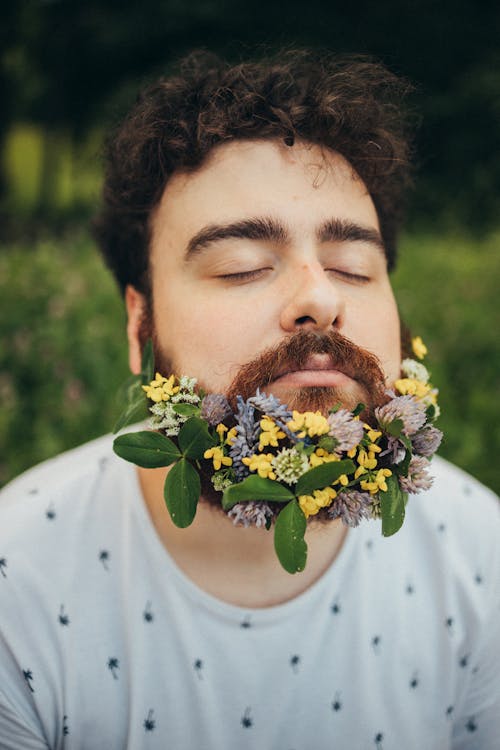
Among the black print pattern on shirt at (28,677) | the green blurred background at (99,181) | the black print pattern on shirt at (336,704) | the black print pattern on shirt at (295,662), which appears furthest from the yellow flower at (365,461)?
the green blurred background at (99,181)

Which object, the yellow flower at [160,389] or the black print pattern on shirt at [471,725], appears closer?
the yellow flower at [160,389]

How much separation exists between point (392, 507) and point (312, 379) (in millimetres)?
362

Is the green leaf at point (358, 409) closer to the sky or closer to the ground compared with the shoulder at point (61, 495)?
closer to the sky

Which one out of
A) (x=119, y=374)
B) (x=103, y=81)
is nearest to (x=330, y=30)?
(x=103, y=81)

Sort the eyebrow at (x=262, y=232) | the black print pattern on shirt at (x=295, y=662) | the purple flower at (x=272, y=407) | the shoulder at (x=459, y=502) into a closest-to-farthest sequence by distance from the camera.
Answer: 1. the purple flower at (x=272, y=407)
2. the eyebrow at (x=262, y=232)
3. the black print pattern on shirt at (x=295, y=662)
4. the shoulder at (x=459, y=502)

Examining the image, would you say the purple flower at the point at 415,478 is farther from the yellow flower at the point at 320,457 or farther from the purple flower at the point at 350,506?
the yellow flower at the point at 320,457

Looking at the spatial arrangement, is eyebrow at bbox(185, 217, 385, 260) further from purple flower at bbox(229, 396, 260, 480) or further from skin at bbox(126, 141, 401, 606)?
purple flower at bbox(229, 396, 260, 480)

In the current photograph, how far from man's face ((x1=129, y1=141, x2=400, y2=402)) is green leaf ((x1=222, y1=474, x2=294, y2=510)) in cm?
28

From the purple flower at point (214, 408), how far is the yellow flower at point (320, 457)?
0.84 feet

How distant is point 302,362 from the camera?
155 cm

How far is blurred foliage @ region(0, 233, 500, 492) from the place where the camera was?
3.36 metres

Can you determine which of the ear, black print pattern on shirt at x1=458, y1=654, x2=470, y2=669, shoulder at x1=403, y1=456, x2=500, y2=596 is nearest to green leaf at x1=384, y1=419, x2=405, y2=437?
shoulder at x1=403, y1=456, x2=500, y2=596

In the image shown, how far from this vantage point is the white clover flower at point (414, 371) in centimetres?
172

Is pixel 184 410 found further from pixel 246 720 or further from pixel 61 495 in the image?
pixel 246 720
